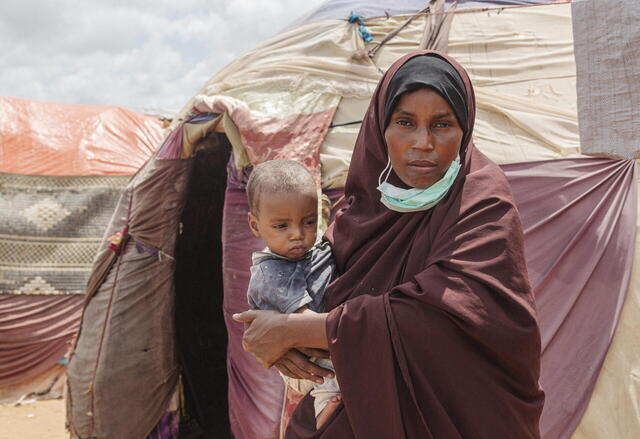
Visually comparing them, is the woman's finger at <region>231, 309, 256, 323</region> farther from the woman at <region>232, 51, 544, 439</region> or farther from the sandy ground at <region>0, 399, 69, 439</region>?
the sandy ground at <region>0, 399, 69, 439</region>

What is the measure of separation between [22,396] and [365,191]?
6008 millimetres

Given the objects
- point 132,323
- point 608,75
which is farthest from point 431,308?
point 132,323

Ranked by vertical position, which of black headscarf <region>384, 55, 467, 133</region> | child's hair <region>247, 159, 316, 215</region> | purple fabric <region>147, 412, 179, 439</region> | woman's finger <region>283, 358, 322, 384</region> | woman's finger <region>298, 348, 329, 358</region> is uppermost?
black headscarf <region>384, 55, 467, 133</region>

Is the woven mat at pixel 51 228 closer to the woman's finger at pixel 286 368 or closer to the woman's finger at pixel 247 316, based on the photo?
the woman's finger at pixel 247 316

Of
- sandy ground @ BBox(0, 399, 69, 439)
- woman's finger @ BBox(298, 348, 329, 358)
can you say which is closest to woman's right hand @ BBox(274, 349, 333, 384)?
woman's finger @ BBox(298, 348, 329, 358)

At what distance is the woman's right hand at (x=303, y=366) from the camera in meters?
1.36

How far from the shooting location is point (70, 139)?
6.82 m

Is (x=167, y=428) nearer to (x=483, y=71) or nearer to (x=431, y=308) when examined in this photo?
(x=483, y=71)

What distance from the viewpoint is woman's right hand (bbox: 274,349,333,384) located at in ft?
4.46

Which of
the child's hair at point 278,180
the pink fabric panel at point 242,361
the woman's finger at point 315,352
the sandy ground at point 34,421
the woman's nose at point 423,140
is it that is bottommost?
the sandy ground at point 34,421

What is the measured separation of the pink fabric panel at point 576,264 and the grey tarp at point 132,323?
2.50 m

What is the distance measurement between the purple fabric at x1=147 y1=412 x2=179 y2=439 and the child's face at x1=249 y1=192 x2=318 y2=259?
9.63ft

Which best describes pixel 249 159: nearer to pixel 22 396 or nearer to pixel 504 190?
pixel 504 190

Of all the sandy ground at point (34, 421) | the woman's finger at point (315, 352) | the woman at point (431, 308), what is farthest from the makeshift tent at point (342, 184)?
the sandy ground at point (34, 421)
